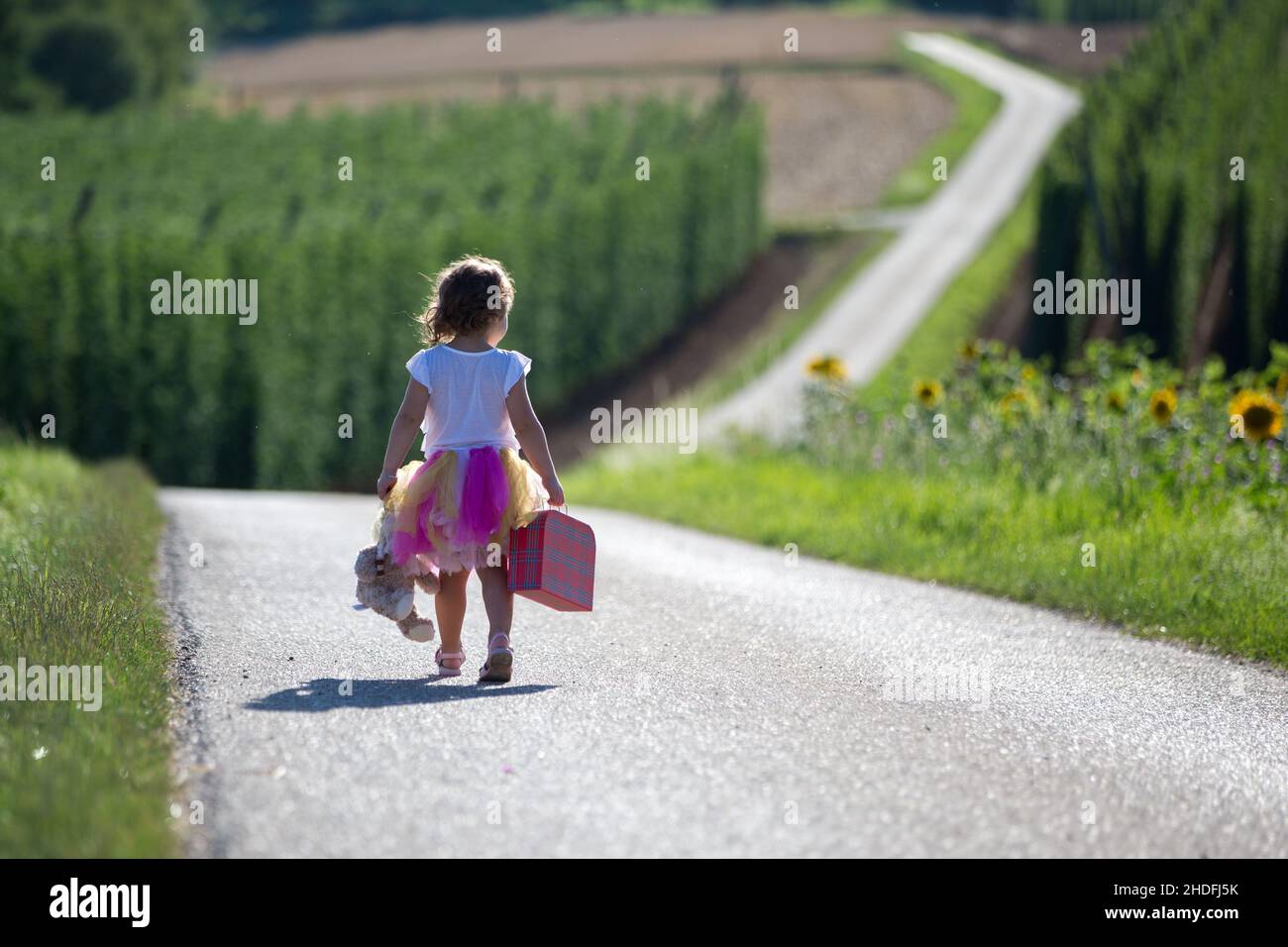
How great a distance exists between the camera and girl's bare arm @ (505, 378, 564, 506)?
21.3 ft

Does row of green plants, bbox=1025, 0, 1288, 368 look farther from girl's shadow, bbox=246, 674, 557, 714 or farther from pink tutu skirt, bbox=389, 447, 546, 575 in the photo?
girl's shadow, bbox=246, 674, 557, 714

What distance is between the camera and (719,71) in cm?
5972

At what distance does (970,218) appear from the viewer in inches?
1778

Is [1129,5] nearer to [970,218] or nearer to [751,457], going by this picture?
[970,218]

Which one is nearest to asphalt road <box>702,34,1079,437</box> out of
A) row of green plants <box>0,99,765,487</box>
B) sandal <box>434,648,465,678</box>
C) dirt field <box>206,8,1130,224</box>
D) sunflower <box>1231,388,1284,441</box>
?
dirt field <box>206,8,1130,224</box>

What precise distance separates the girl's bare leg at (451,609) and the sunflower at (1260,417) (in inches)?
232

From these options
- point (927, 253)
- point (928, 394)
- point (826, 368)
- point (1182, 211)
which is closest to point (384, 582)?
point (928, 394)

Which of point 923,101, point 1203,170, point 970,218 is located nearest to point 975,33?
point 923,101

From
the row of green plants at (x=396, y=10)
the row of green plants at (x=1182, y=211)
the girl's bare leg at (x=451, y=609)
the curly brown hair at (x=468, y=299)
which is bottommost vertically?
the girl's bare leg at (x=451, y=609)

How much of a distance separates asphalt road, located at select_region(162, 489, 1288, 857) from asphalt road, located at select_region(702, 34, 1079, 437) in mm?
10070

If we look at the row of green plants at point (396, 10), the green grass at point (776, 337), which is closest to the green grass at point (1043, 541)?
the green grass at point (776, 337)

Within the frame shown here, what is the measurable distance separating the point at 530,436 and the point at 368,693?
127 centimetres

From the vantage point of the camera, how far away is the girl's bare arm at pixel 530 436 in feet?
21.3

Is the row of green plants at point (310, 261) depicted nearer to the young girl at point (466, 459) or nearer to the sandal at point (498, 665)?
the young girl at point (466, 459)
